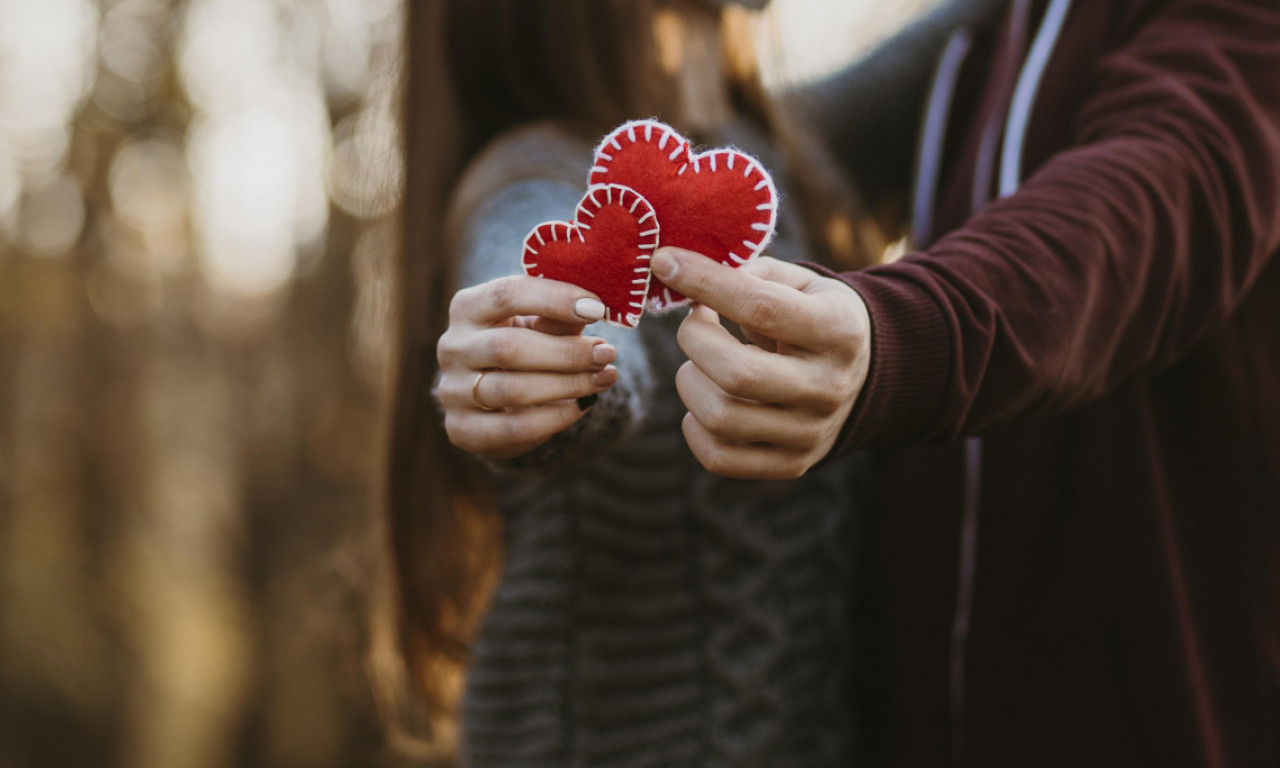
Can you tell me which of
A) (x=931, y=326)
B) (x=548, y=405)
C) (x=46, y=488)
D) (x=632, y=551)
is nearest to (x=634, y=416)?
(x=548, y=405)

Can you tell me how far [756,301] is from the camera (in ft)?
1.44

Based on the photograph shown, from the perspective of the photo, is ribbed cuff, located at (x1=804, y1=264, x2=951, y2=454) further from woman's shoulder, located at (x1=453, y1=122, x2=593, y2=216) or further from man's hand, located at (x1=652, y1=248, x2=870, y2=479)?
woman's shoulder, located at (x1=453, y1=122, x2=593, y2=216)

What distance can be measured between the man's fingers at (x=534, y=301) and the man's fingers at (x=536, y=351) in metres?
0.01

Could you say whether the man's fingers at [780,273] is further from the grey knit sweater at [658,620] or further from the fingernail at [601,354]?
the grey knit sweater at [658,620]

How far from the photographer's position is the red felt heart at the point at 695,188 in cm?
48

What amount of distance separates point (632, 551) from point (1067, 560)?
18.8 inches

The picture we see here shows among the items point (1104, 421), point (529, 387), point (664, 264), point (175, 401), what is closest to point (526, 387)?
point (529, 387)

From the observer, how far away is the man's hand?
17.4 inches

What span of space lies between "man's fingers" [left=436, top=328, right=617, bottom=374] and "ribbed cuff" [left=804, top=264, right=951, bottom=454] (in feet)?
0.49

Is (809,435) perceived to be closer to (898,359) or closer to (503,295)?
(898,359)

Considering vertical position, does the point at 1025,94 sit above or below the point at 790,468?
above

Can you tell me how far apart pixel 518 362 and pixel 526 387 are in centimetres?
2

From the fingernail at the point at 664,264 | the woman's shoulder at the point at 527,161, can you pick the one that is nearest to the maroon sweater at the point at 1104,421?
the fingernail at the point at 664,264

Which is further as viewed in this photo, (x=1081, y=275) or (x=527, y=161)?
(x=527, y=161)
